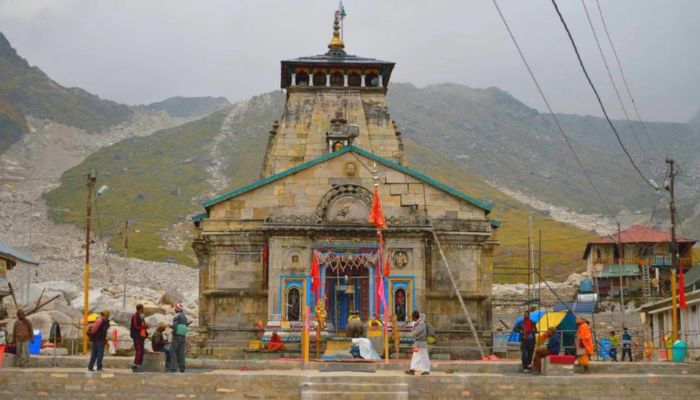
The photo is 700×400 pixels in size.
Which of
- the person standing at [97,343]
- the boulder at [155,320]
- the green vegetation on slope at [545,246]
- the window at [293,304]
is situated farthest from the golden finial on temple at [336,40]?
the green vegetation on slope at [545,246]

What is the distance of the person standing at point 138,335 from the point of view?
101ft

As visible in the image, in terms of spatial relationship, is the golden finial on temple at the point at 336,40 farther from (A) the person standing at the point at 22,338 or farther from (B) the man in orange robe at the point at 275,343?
(A) the person standing at the point at 22,338

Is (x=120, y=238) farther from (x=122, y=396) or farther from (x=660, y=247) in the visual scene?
(x=122, y=396)

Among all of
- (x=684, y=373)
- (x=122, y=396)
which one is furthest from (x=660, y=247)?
(x=122, y=396)

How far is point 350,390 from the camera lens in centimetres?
2948

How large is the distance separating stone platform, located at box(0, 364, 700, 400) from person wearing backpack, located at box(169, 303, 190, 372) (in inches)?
50.4

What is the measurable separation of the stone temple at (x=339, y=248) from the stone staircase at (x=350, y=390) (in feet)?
45.9

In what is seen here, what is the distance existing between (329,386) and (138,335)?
572 cm

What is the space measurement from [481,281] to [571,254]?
9496 cm

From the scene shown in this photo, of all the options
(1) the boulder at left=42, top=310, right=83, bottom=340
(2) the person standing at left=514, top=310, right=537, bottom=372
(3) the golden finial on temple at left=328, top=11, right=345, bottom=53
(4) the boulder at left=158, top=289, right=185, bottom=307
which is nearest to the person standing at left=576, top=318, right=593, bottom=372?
(2) the person standing at left=514, top=310, right=537, bottom=372

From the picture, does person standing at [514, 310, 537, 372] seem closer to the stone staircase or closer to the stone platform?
the stone platform

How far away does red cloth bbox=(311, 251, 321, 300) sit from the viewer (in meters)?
41.4

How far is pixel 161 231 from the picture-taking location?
17612 cm

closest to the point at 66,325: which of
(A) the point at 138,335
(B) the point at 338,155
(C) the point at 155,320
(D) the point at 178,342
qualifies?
(C) the point at 155,320
